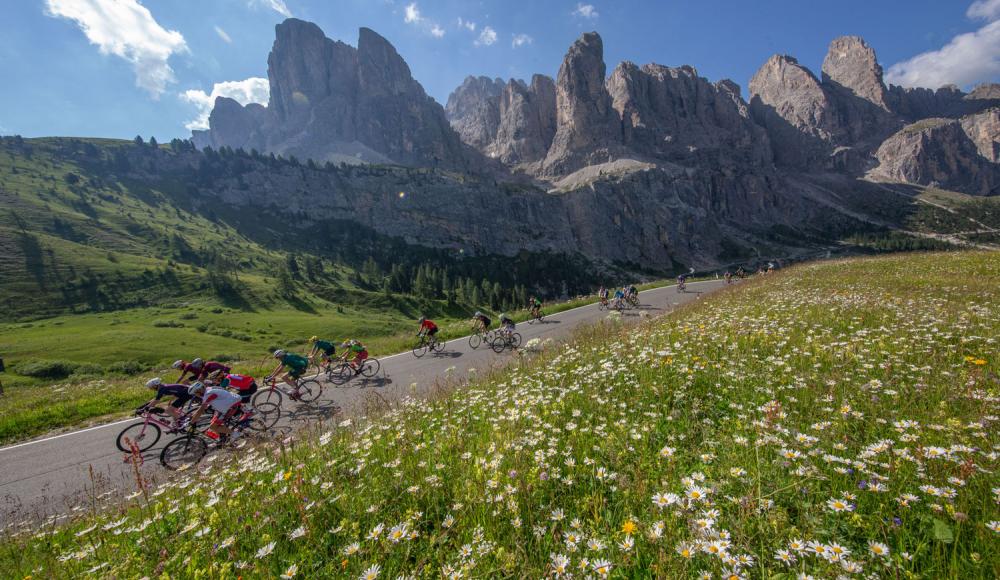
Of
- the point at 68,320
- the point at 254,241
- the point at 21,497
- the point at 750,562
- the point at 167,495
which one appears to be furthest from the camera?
the point at 254,241

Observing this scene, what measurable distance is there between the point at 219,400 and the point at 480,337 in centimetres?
1390

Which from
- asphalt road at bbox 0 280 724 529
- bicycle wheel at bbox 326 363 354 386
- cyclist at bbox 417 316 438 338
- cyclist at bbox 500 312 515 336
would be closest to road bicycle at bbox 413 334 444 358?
cyclist at bbox 417 316 438 338

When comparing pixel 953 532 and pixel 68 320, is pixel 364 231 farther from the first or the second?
pixel 953 532

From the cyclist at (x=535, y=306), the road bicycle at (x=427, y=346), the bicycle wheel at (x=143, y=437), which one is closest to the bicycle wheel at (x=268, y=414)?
the bicycle wheel at (x=143, y=437)

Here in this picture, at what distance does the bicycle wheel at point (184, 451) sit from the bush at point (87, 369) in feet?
123

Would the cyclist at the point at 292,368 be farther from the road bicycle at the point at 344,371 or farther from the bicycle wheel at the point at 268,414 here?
the road bicycle at the point at 344,371

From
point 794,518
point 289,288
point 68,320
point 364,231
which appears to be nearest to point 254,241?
point 364,231

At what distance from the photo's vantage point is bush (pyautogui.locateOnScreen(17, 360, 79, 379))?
33531 millimetres

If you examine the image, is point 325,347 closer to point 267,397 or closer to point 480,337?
point 267,397

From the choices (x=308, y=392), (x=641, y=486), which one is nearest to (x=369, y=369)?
(x=308, y=392)

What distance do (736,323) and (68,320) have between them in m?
108

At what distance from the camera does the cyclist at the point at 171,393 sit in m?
9.93

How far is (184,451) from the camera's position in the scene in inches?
385

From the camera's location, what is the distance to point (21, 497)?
8359 millimetres
